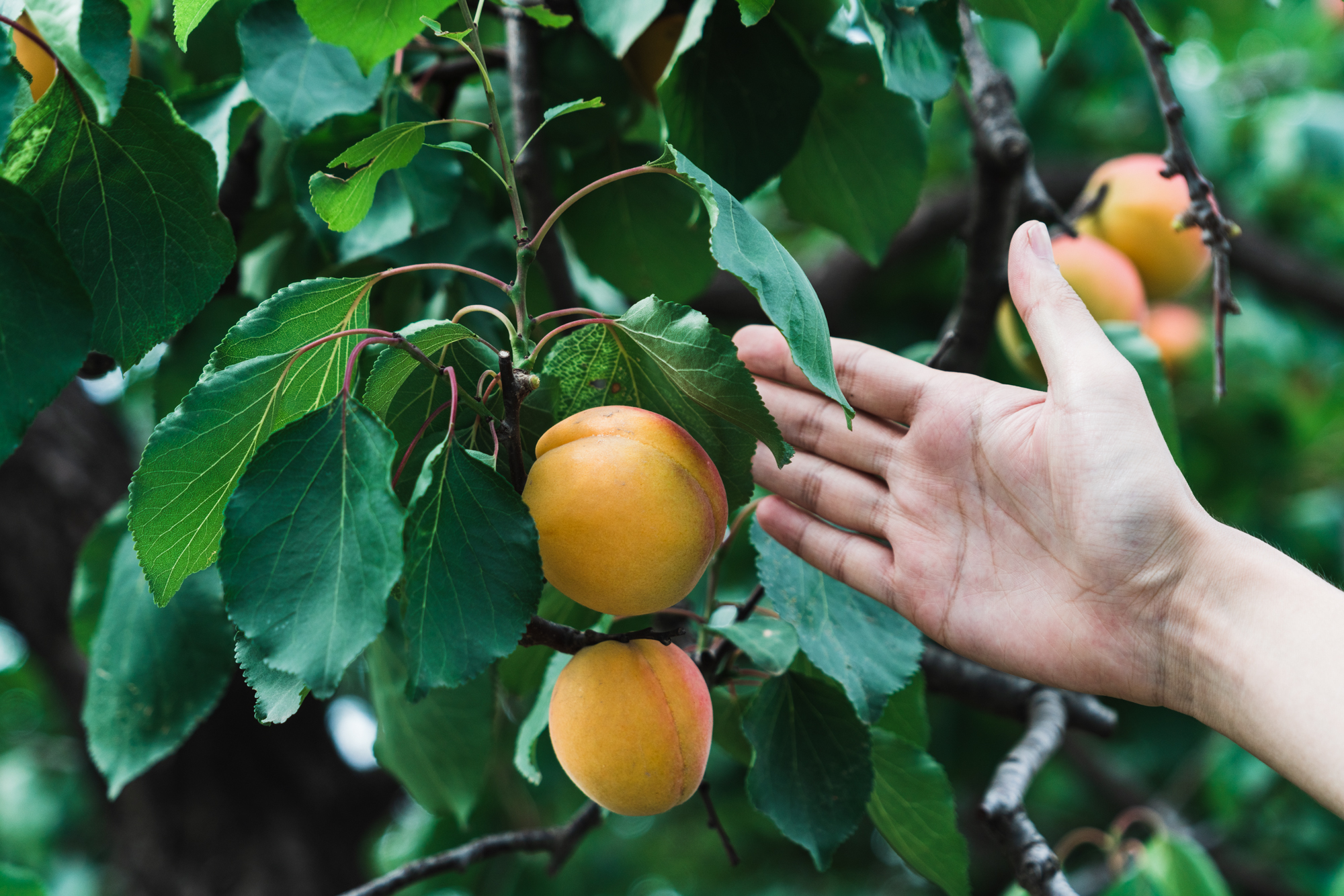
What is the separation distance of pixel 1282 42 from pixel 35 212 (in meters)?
3.20

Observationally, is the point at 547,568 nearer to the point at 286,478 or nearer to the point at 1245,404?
the point at 286,478

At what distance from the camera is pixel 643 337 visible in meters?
0.59

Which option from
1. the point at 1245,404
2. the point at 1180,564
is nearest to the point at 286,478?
the point at 1180,564

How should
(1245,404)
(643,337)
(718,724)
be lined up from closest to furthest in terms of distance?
(643,337)
(718,724)
(1245,404)

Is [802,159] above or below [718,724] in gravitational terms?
above

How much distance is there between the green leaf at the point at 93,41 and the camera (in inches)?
19.3

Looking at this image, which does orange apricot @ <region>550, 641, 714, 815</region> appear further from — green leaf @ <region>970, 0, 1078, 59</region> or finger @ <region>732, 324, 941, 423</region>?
green leaf @ <region>970, 0, 1078, 59</region>

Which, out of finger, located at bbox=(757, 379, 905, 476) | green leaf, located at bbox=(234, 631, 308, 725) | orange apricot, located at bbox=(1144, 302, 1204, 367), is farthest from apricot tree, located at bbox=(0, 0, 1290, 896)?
orange apricot, located at bbox=(1144, 302, 1204, 367)

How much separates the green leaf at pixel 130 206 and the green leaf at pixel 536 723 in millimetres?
371

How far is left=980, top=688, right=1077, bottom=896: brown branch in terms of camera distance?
79 cm

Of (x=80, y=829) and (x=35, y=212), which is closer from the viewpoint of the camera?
(x=35, y=212)

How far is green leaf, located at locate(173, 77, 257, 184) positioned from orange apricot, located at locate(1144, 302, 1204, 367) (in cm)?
152

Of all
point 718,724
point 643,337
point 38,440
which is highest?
point 643,337

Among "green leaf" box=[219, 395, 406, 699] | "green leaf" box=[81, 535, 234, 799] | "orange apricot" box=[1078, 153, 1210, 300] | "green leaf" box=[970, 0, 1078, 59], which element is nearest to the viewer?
"green leaf" box=[219, 395, 406, 699]
